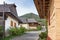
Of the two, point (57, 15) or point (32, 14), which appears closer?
point (57, 15)

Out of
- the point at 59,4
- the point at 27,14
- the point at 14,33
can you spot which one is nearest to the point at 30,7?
the point at 27,14

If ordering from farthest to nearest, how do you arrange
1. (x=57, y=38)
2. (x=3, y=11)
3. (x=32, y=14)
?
(x=32, y=14) → (x=3, y=11) → (x=57, y=38)

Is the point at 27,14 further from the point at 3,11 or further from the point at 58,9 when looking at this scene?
the point at 58,9

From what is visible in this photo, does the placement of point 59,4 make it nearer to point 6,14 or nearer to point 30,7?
point 6,14

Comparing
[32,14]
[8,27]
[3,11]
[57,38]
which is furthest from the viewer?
[32,14]

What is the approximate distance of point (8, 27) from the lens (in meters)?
22.0

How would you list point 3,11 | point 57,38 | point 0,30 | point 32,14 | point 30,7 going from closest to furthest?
1. point 57,38
2. point 0,30
3. point 3,11
4. point 32,14
5. point 30,7

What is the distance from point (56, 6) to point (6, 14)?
58.4ft

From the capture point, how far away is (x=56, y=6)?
3156 mm

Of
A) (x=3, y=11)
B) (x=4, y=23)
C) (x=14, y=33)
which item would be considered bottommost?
(x=14, y=33)

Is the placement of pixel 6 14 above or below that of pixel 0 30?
above

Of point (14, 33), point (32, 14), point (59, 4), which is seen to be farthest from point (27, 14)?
point (59, 4)

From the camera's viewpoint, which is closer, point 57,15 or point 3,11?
point 57,15

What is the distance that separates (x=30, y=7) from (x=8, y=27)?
62.9 m
